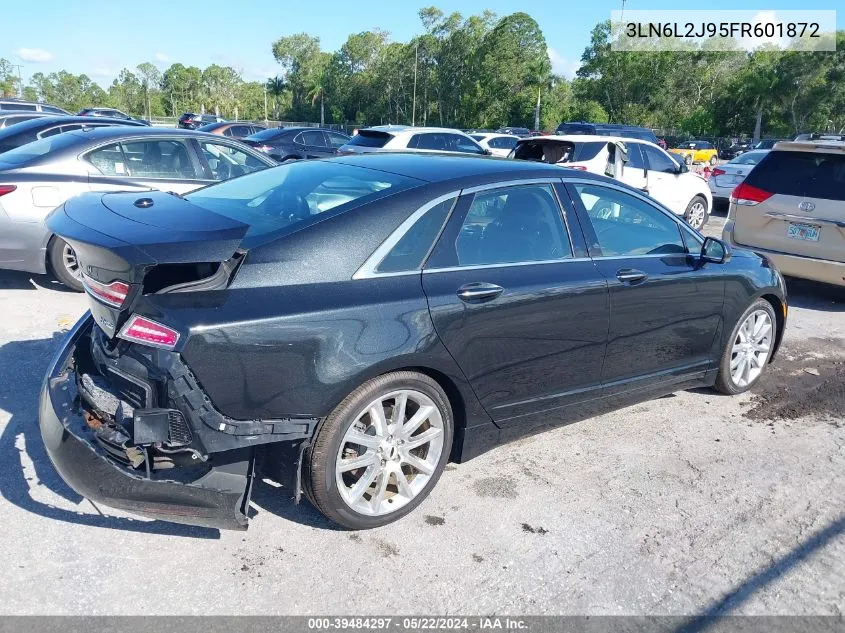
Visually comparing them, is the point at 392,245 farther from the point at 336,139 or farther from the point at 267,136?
the point at 336,139

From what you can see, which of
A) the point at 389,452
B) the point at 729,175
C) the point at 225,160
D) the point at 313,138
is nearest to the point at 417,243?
the point at 389,452

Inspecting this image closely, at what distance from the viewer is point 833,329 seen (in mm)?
6879

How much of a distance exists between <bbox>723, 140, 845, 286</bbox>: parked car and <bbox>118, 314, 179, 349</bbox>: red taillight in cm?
681

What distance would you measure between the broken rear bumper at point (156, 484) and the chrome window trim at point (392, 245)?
2.88ft

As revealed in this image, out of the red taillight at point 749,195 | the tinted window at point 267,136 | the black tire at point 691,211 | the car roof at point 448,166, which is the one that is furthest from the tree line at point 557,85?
the car roof at point 448,166

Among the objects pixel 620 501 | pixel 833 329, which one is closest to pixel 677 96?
pixel 833 329

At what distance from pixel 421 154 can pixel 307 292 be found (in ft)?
5.45

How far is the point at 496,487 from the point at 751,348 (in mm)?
2489

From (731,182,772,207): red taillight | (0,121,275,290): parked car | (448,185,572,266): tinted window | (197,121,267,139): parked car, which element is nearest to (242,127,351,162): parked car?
(197,121,267,139): parked car

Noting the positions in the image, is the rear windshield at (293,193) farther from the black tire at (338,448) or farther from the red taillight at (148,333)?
the black tire at (338,448)

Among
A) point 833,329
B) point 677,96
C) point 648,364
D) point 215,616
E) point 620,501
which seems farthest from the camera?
point 677,96

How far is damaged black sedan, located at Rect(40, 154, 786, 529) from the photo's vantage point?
2.65 metres

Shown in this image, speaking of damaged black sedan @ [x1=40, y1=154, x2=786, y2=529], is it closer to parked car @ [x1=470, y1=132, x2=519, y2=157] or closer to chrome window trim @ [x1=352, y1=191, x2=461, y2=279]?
chrome window trim @ [x1=352, y1=191, x2=461, y2=279]

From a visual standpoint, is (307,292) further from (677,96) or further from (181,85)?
(181,85)
